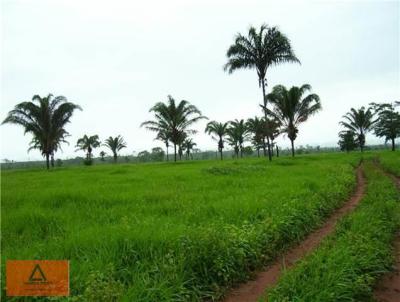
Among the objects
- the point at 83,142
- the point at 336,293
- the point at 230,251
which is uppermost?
the point at 83,142

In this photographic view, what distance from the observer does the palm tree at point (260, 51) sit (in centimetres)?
2091

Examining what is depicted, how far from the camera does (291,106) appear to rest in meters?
28.9

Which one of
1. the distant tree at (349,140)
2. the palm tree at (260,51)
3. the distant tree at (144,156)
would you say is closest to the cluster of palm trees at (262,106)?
the palm tree at (260,51)

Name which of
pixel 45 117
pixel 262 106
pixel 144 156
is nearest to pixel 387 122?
pixel 262 106

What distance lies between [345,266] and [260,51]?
62.8 ft

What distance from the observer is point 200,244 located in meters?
4.33

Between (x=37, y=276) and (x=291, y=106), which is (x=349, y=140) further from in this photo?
(x=37, y=276)

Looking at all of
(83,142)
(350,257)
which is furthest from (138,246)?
(83,142)

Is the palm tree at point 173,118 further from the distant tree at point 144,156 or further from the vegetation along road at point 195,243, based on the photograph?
the distant tree at point 144,156

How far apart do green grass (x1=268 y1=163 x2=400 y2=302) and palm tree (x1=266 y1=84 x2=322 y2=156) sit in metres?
23.2

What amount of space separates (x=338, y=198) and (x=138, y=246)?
6523 millimetres

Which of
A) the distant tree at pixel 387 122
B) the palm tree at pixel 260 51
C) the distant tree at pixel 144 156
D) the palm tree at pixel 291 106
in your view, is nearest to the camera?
the palm tree at pixel 260 51

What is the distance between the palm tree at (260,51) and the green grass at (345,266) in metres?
16.7

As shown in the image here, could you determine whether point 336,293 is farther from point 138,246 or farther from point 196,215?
point 196,215
